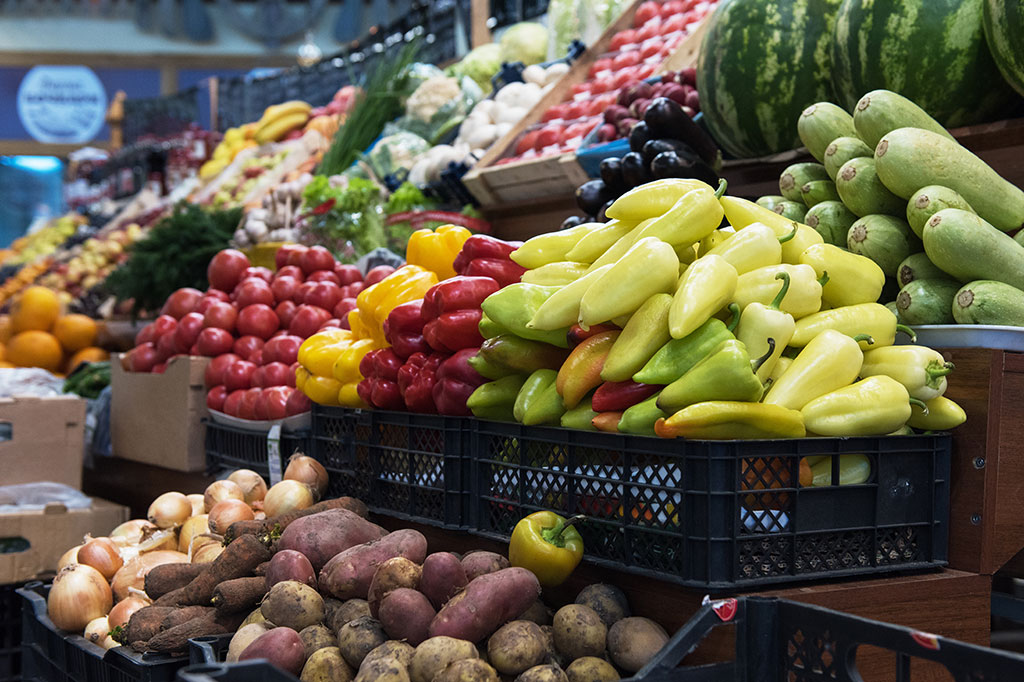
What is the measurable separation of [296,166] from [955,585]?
5.89 m

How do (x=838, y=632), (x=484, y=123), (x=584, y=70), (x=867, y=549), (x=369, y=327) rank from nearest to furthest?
1. (x=838, y=632)
2. (x=867, y=549)
3. (x=369, y=327)
4. (x=584, y=70)
5. (x=484, y=123)

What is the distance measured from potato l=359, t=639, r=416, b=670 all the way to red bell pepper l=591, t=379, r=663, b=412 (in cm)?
45

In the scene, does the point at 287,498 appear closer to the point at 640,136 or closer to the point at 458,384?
the point at 458,384

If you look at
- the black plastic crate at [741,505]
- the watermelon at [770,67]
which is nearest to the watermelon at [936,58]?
the watermelon at [770,67]

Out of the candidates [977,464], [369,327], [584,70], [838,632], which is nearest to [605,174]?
[369,327]

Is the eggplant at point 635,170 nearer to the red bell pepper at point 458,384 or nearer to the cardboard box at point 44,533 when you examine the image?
the red bell pepper at point 458,384

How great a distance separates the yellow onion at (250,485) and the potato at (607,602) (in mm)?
1142

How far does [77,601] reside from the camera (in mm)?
1986

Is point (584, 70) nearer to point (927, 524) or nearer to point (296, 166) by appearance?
point (296, 166)

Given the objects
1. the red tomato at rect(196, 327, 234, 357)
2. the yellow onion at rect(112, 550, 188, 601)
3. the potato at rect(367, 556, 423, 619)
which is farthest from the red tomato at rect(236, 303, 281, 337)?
the potato at rect(367, 556, 423, 619)

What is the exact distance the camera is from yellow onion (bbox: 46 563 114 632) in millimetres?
1986

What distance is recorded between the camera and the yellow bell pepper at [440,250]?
2.45 m

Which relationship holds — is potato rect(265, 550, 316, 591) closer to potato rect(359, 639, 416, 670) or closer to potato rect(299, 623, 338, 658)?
potato rect(299, 623, 338, 658)

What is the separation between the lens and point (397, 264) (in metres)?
3.52
